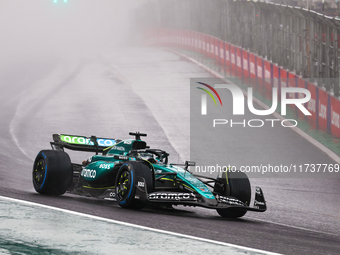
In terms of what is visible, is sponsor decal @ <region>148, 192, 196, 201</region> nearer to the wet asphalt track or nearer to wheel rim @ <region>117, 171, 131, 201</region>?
the wet asphalt track

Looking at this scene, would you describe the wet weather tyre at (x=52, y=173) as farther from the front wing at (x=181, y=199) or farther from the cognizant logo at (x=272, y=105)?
the cognizant logo at (x=272, y=105)

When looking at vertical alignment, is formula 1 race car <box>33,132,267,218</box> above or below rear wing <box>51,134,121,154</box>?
below

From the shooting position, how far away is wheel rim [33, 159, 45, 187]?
31.7 feet

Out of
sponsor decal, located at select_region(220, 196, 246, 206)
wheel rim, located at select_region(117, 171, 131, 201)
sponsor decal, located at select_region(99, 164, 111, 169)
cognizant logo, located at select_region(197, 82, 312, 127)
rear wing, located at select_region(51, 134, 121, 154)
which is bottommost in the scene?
sponsor decal, located at select_region(220, 196, 246, 206)

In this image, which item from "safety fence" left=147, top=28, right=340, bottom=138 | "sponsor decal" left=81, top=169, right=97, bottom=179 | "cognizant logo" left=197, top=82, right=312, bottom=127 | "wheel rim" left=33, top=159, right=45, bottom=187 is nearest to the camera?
"sponsor decal" left=81, top=169, right=97, bottom=179

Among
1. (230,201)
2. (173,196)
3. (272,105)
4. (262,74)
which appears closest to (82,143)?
(173,196)

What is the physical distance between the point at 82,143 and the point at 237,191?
300cm

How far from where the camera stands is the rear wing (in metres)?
10.7

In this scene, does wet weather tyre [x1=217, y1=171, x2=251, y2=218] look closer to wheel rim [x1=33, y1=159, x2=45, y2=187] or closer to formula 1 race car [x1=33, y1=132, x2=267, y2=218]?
formula 1 race car [x1=33, y1=132, x2=267, y2=218]

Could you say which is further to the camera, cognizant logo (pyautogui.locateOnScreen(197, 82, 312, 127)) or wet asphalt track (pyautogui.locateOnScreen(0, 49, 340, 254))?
cognizant logo (pyautogui.locateOnScreen(197, 82, 312, 127))

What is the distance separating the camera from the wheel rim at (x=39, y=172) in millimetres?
9672

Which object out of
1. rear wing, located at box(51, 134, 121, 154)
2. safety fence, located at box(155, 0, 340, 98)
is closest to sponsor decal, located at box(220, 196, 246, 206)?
rear wing, located at box(51, 134, 121, 154)

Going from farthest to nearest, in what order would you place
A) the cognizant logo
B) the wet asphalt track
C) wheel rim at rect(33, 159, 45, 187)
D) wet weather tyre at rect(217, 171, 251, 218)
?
the cognizant logo < wheel rim at rect(33, 159, 45, 187) < wet weather tyre at rect(217, 171, 251, 218) < the wet asphalt track

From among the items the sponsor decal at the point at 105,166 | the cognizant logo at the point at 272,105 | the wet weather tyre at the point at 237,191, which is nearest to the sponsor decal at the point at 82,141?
the sponsor decal at the point at 105,166
